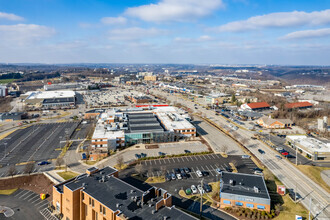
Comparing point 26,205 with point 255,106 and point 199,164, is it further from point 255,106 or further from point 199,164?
point 255,106

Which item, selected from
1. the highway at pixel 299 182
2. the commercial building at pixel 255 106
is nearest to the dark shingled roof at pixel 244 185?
the highway at pixel 299 182

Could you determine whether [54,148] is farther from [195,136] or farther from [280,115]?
[280,115]

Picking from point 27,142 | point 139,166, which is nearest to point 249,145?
point 139,166

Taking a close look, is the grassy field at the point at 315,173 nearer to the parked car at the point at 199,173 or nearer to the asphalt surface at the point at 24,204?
the parked car at the point at 199,173

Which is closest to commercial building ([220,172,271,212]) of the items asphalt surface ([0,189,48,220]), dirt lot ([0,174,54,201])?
asphalt surface ([0,189,48,220])


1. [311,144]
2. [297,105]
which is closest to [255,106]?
[297,105]
